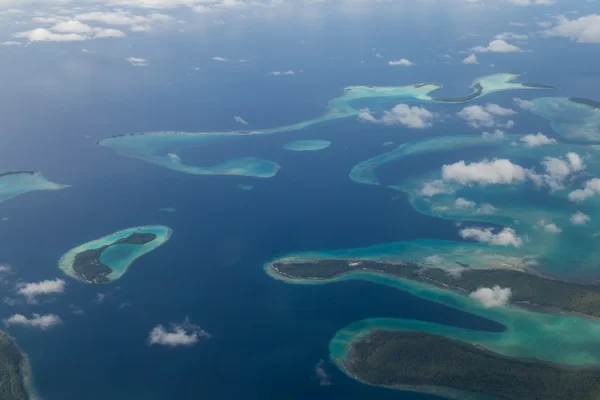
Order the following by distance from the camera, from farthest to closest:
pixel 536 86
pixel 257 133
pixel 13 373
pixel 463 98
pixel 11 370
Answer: pixel 536 86 < pixel 463 98 < pixel 257 133 < pixel 11 370 < pixel 13 373

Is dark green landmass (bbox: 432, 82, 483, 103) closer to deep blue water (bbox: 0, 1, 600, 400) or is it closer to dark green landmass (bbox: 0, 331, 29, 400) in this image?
deep blue water (bbox: 0, 1, 600, 400)

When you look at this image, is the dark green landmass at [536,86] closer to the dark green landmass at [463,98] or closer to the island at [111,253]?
the dark green landmass at [463,98]

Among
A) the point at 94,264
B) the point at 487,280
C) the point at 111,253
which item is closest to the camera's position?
the point at 487,280

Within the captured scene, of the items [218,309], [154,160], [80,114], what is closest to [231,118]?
[154,160]

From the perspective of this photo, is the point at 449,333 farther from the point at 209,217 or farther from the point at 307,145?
the point at 307,145

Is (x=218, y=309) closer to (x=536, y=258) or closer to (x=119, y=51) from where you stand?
(x=536, y=258)

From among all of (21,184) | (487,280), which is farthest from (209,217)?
(487,280)
